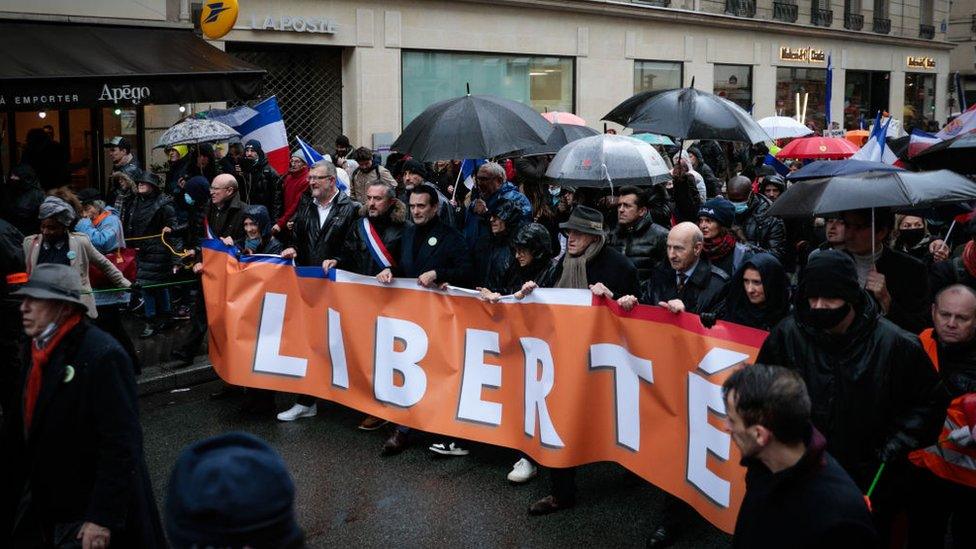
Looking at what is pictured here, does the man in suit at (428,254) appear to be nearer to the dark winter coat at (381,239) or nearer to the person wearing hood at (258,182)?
the dark winter coat at (381,239)

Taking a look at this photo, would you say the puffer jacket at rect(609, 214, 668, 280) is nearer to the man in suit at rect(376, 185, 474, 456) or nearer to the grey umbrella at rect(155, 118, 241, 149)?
the man in suit at rect(376, 185, 474, 456)

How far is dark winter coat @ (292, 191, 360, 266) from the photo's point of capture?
793 centimetres

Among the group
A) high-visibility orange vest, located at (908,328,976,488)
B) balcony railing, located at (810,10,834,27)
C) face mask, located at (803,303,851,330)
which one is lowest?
high-visibility orange vest, located at (908,328,976,488)

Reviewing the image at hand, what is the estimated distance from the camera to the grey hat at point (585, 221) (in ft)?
20.1

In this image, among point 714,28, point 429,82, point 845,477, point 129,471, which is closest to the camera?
point 845,477

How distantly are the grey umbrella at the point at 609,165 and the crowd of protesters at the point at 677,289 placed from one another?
0.32 metres

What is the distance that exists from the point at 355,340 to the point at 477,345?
1.16 m

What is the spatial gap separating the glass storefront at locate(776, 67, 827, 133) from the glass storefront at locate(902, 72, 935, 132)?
623 cm

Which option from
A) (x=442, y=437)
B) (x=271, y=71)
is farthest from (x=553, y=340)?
(x=271, y=71)

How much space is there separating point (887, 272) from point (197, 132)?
8854mm

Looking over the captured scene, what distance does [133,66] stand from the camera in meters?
12.1

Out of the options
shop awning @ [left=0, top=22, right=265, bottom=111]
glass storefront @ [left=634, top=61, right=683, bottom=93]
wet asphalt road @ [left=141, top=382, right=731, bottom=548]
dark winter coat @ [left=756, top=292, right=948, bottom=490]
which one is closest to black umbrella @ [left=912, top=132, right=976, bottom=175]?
wet asphalt road @ [left=141, top=382, right=731, bottom=548]

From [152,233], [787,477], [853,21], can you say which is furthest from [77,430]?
[853,21]

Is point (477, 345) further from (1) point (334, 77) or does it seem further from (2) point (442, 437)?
(1) point (334, 77)
